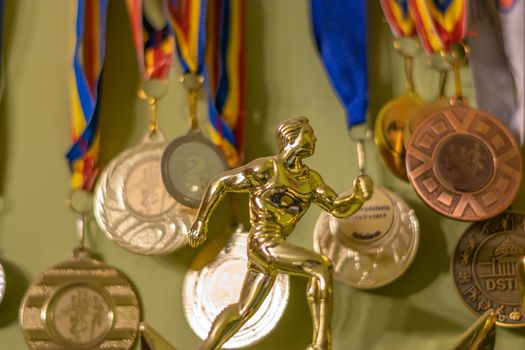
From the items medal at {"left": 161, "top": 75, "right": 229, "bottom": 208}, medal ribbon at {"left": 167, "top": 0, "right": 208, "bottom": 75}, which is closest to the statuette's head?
medal at {"left": 161, "top": 75, "right": 229, "bottom": 208}

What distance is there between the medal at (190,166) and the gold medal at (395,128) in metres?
0.28

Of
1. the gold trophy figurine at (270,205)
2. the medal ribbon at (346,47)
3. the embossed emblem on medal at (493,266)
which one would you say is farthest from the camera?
the medal ribbon at (346,47)

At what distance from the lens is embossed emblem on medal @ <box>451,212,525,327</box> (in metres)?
1.34

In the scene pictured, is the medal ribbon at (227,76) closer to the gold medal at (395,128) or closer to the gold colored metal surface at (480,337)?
the gold medal at (395,128)

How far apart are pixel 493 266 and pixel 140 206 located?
0.60m

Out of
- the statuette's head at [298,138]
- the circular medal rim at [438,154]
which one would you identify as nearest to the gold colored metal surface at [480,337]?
the circular medal rim at [438,154]

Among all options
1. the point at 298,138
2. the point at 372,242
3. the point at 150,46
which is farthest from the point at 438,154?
the point at 150,46

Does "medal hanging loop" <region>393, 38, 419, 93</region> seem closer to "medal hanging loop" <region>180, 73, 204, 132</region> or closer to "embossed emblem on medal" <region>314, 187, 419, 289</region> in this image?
"embossed emblem on medal" <region>314, 187, 419, 289</region>

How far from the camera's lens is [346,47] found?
1461 mm

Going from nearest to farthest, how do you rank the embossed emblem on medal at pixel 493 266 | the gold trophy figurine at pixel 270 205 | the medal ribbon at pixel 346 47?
the gold trophy figurine at pixel 270 205
the embossed emblem on medal at pixel 493 266
the medal ribbon at pixel 346 47

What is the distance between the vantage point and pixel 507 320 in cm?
133

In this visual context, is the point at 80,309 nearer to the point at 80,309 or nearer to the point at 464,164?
the point at 80,309

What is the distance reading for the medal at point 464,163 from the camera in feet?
4.41

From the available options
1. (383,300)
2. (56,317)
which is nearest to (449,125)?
(383,300)
